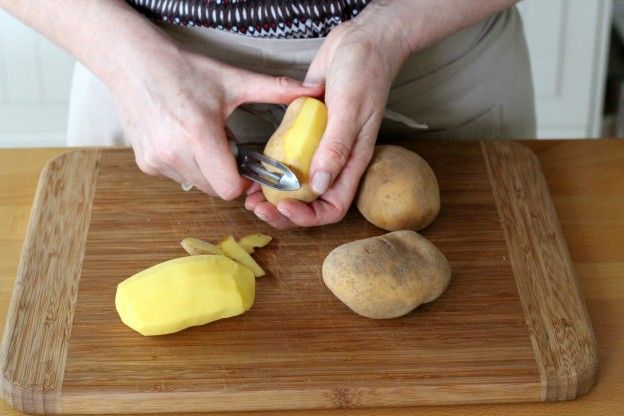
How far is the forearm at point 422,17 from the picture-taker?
1270 mm

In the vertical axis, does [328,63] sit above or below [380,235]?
above

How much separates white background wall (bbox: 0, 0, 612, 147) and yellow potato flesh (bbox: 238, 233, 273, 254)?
4.63 feet

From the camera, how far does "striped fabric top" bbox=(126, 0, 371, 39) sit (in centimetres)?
128

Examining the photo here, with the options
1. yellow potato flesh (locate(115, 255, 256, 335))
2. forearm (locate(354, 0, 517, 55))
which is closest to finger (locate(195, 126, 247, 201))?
yellow potato flesh (locate(115, 255, 256, 335))

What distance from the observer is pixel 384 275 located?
1067 millimetres

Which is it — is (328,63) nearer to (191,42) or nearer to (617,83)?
(191,42)

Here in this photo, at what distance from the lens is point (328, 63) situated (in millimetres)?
1248

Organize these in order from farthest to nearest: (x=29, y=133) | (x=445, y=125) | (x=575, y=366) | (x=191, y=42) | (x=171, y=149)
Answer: (x=29, y=133) < (x=445, y=125) < (x=191, y=42) < (x=171, y=149) < (x=575, y=366)

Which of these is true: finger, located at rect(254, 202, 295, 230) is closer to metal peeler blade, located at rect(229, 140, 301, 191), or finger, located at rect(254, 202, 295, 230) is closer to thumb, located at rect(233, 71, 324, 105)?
metal peeler blade, located at rect(229, 140, 301, 191)

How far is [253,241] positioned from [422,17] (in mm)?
380

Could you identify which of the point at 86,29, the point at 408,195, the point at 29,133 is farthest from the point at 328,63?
the point at 29,133

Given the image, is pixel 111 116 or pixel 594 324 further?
pixel 111 116

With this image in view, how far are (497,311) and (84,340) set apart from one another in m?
0.47

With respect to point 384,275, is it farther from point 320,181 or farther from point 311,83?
point 311,83
